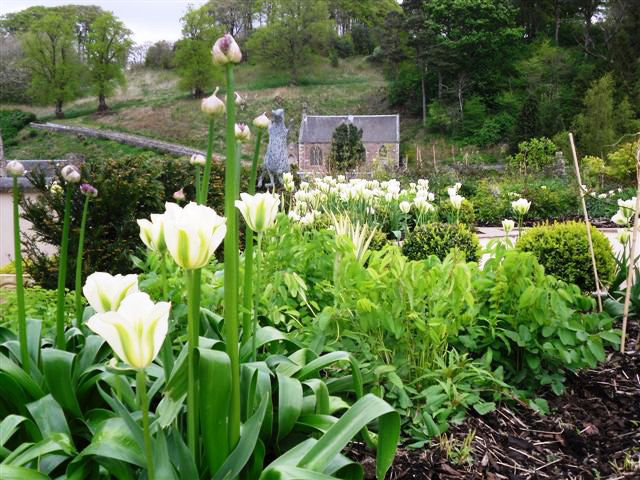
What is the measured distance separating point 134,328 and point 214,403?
390 mm

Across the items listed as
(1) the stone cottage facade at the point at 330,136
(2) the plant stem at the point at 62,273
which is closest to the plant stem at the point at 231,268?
(2) the plant stem at the point at 62,273

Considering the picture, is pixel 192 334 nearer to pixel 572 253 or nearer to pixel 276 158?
pixel 572 253

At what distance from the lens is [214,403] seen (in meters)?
1.20

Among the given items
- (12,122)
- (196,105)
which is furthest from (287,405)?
(12,122)

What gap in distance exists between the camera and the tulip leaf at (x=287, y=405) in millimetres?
1465

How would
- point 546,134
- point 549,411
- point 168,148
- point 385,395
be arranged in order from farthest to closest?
point 168,148 < point 546,134 < point 549,411 < point 385,395

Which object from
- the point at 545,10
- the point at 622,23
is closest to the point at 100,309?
the point at 622,23

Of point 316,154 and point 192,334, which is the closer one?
point 192,334

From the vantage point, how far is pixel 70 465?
4.07 ft

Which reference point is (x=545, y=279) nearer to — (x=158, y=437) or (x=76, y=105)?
(x=158, y=437)

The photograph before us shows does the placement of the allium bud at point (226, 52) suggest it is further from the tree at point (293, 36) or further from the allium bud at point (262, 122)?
the tree at point (293, 36)

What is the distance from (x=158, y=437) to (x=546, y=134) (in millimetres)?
26867

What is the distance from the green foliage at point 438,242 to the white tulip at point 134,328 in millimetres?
4477

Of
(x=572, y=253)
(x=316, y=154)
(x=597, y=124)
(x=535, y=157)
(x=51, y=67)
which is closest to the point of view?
(x=572, y=253)
